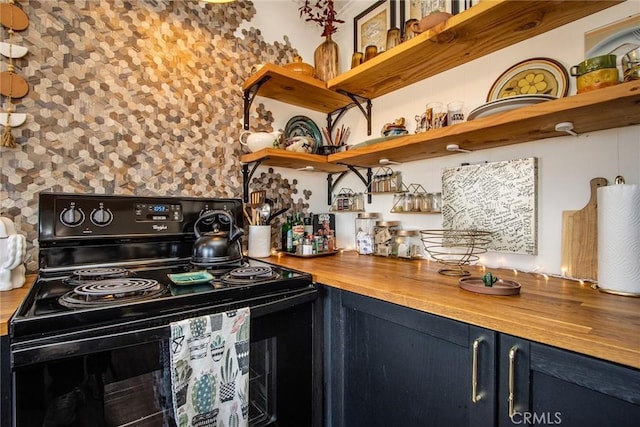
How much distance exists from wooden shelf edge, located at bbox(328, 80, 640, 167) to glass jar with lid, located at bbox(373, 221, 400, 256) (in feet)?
1.25

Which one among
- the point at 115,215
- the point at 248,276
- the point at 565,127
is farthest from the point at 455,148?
the point at 115,215

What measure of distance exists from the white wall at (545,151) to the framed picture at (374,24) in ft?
1.27

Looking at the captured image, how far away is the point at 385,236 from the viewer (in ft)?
5.53

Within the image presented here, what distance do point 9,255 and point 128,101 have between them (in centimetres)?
79

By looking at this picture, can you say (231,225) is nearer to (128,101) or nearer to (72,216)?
(72,216)

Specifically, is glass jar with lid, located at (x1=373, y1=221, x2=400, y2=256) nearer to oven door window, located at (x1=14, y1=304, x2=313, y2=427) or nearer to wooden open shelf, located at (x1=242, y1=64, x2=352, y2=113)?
oven door window, located at (x1=14, y1=304, x2=313, y2=427)

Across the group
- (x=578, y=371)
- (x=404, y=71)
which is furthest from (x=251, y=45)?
(x=578, y=371)

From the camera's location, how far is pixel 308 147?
5.69ft

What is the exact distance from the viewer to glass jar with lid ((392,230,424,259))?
159 centimetres

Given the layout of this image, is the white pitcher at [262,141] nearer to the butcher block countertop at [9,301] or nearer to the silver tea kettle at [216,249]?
the silver tea kettle at [216,249]

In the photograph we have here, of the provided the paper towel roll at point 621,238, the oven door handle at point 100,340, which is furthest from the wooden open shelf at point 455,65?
the oven door handle at point 100,340

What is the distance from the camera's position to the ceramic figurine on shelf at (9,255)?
3.08ft

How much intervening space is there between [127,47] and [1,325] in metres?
1.26

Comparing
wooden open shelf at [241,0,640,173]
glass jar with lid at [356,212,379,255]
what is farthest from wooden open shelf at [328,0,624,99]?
glass jar with lid at [356,212,379,255]
